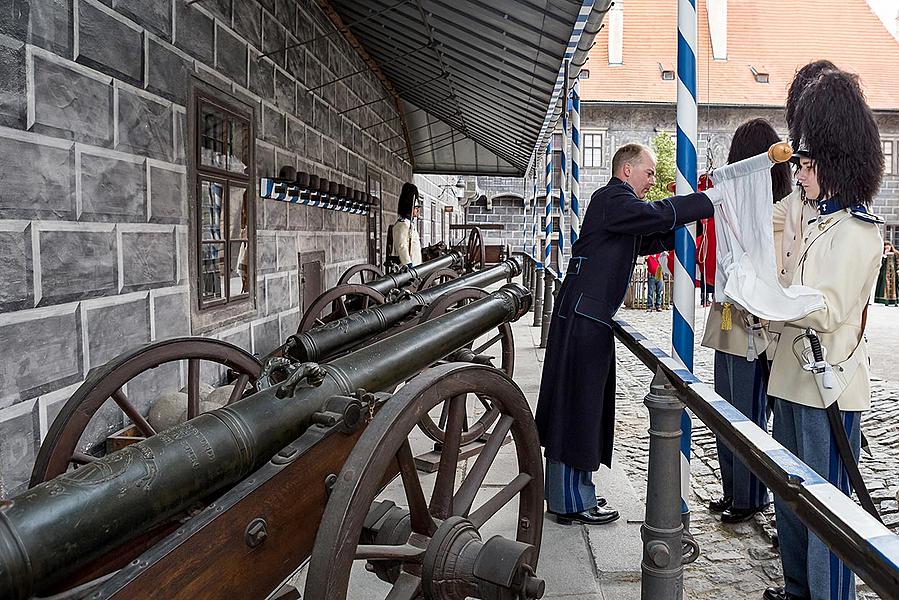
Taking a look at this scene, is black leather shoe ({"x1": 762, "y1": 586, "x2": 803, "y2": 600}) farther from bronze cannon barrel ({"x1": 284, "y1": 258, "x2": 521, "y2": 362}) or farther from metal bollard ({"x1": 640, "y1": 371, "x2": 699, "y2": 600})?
bronze cannon barrel ({"x1": 284, "y1": 258, "x2": 521, "y2": 362})

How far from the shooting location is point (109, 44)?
10.7ft

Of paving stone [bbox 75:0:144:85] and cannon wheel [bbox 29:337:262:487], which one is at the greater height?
paving stone [bbox 75:0:144:85]

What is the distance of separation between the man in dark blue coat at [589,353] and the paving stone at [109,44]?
2.19 metres

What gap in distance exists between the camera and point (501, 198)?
3188 centimetres

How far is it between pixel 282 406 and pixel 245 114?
358 cm

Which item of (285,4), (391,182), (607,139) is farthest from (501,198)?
(285,4)

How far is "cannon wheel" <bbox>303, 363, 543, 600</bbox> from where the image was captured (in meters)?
1.56

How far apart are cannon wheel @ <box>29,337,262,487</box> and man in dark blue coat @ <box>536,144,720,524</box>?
1297 mm

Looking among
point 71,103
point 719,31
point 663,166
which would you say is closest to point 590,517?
point 71,103

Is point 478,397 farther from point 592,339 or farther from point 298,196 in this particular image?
point 298,196

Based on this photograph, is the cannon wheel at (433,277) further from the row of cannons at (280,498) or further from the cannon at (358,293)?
the row of cannons at (280,498)

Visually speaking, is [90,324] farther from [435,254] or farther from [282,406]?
[435,254]

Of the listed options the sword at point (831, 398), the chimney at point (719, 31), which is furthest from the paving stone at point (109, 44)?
the chimney at point (719, 31)

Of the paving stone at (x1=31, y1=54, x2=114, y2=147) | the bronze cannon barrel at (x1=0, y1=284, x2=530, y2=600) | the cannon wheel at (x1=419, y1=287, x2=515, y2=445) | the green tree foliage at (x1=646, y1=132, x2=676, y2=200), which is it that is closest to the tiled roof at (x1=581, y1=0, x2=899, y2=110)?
the green tree foliage at (x1=646, y1=132, x2=676, y2=200)
